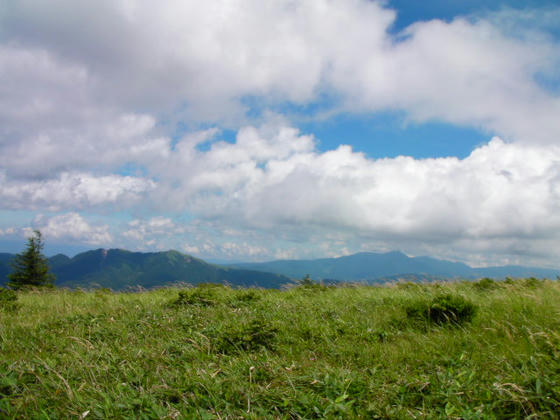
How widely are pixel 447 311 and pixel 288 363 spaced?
4.22 meters

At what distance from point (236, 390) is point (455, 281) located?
44.4ft

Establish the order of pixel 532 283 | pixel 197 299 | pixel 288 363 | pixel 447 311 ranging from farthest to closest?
pixel 532 283
pixel 197 299
pixel 447 311
pixel 288 363

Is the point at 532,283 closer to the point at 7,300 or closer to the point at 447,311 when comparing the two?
the point at 447,311

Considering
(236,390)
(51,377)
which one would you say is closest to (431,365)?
(236,390)

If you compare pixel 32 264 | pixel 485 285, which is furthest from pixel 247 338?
pixel 32 264

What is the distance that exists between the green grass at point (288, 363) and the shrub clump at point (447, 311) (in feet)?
0.14

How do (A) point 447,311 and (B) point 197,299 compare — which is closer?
(A) point 447,311

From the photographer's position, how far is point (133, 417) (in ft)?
11.5

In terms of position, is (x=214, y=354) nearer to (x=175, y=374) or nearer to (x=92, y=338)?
(x=175, y=374)

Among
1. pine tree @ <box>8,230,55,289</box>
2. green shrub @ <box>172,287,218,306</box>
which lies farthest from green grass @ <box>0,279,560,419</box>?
pine tree @ <box>8,230,55,289</box>

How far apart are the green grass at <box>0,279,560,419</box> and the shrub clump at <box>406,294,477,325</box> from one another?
0.04 meters

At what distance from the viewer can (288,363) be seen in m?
5.13

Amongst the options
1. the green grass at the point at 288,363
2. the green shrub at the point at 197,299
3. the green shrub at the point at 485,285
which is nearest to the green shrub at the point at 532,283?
the green shrub at the point at 485,285

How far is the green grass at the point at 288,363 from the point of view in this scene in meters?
3.75
